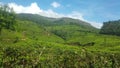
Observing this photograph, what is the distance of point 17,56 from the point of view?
4067 inches

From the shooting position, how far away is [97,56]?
12000cm

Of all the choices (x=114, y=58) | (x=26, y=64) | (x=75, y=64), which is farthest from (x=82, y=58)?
(x=26, y=64)

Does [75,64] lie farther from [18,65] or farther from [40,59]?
[18,65]

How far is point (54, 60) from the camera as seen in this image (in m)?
106

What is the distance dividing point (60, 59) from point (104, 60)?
19.7m

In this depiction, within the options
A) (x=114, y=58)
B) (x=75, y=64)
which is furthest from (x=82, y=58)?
(x=114, y=58)

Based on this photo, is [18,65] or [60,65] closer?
[18,65]

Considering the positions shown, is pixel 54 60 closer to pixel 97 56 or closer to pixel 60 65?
pixel 60 65

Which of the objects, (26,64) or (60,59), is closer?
(26,64)

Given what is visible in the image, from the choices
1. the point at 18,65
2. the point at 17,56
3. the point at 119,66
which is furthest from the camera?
the point at 119,66

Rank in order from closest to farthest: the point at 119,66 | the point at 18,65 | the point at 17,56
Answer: the point at 18,65
the point at 17,56
the point at 119,66

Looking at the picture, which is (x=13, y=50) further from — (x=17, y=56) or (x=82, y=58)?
(x=82, y=58)

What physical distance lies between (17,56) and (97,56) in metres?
36.7

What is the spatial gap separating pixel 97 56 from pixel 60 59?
64.9ft
